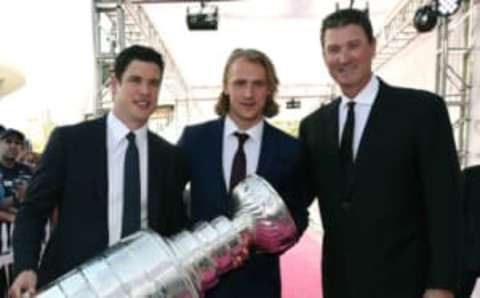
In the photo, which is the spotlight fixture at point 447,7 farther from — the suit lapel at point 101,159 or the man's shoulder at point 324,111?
the suit lapel at point 101,159

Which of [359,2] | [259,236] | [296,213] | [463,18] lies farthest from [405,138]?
[359,2]

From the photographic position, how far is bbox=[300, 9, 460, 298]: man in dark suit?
156cm

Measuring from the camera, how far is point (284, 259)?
21.6 ft

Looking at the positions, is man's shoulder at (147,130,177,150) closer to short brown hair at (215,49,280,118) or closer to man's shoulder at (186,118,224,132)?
man's shoulder at (186,118,224,132)

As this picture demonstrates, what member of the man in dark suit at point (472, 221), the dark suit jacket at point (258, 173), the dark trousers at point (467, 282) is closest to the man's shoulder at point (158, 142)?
the dark suit jacket at point (258, 173)

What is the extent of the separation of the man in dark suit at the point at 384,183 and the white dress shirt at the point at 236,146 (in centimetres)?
19

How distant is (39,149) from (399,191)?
26.5ft

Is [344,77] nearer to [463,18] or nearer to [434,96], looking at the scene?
[434,96]

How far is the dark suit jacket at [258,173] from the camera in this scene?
1.72 m

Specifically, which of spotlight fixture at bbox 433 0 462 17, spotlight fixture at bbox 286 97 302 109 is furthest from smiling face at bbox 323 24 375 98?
spotlight fixture at bbox 286 97 302 109

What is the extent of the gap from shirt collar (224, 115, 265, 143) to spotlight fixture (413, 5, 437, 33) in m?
4.49

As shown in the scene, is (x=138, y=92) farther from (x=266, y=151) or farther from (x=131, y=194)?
(x=266, y=151)

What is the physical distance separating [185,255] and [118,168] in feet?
1.78

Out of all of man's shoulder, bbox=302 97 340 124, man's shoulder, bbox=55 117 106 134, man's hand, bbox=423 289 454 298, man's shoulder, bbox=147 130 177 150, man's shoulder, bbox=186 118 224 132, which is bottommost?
man's hand, bbox=423 289 454 298
